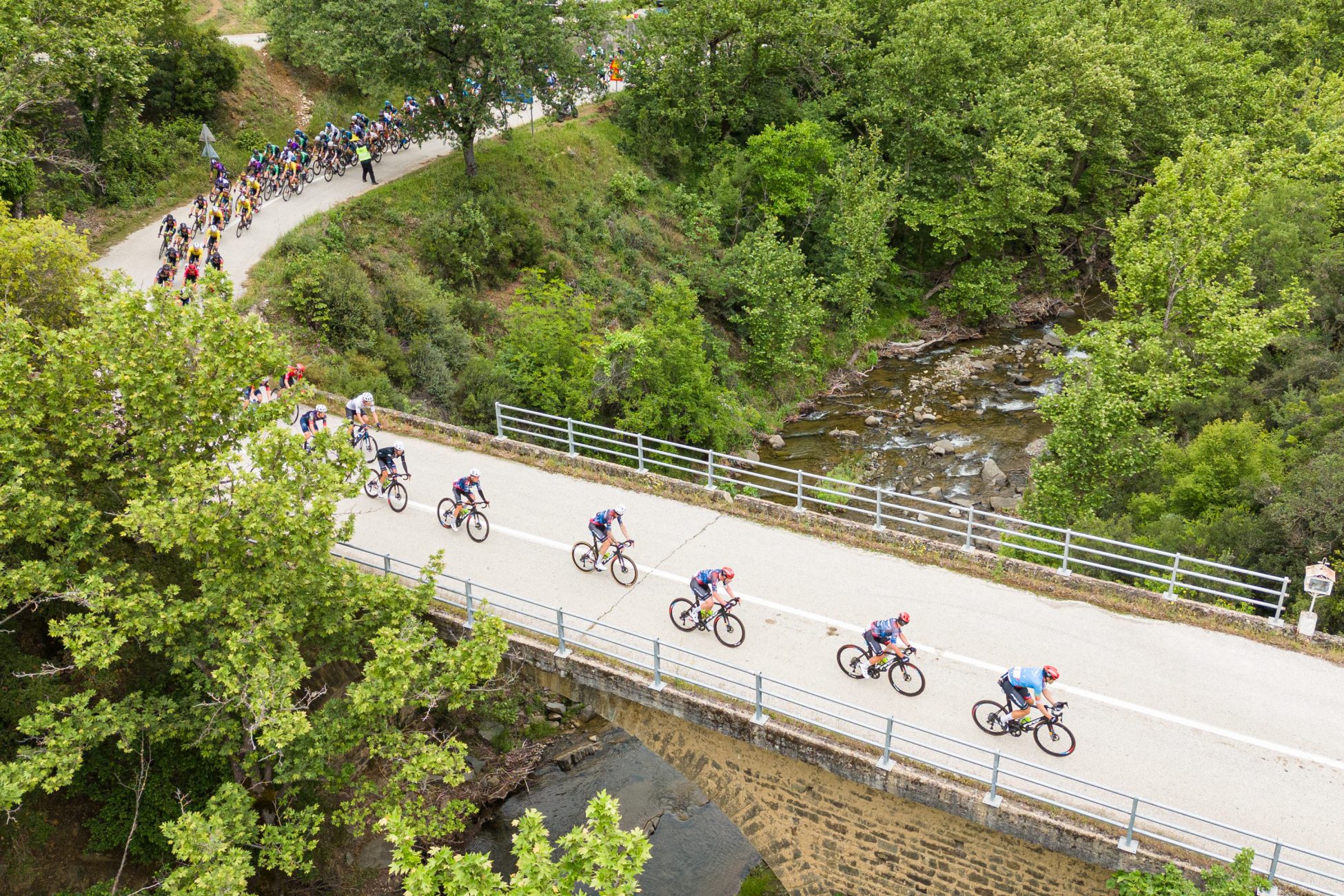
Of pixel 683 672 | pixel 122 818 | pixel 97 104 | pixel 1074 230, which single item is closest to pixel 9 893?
pixel 122 818

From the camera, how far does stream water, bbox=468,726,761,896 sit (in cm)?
1844

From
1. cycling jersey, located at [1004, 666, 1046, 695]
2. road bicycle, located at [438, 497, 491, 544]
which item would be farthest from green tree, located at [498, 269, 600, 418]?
cycling jersey, located at [1004, 666, 1046, 695]

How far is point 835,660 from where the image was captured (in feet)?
48.1

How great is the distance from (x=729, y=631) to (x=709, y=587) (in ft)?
3.31

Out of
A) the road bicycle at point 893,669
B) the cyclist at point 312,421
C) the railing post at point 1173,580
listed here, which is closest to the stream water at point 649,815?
the road bicycle at point 893,669

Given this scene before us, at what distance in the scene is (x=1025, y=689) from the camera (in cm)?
1266

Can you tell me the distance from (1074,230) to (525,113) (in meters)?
27.0

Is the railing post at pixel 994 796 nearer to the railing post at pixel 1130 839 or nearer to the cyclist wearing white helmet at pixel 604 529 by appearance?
the railing post at pixel 1130 839

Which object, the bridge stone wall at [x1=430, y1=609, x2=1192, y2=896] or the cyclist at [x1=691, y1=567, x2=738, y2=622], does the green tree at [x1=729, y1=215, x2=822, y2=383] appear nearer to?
the cyclist at [x1=691, y1=567, x2=738, y2=622]

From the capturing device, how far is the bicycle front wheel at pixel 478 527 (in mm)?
17859

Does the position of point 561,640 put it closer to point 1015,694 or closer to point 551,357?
point 1015,694

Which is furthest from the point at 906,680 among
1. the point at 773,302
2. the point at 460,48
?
the point at 460,48

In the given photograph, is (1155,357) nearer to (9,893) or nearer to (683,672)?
(683,672)

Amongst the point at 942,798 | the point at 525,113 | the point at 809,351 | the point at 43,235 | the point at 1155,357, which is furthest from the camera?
the point at 525,113
